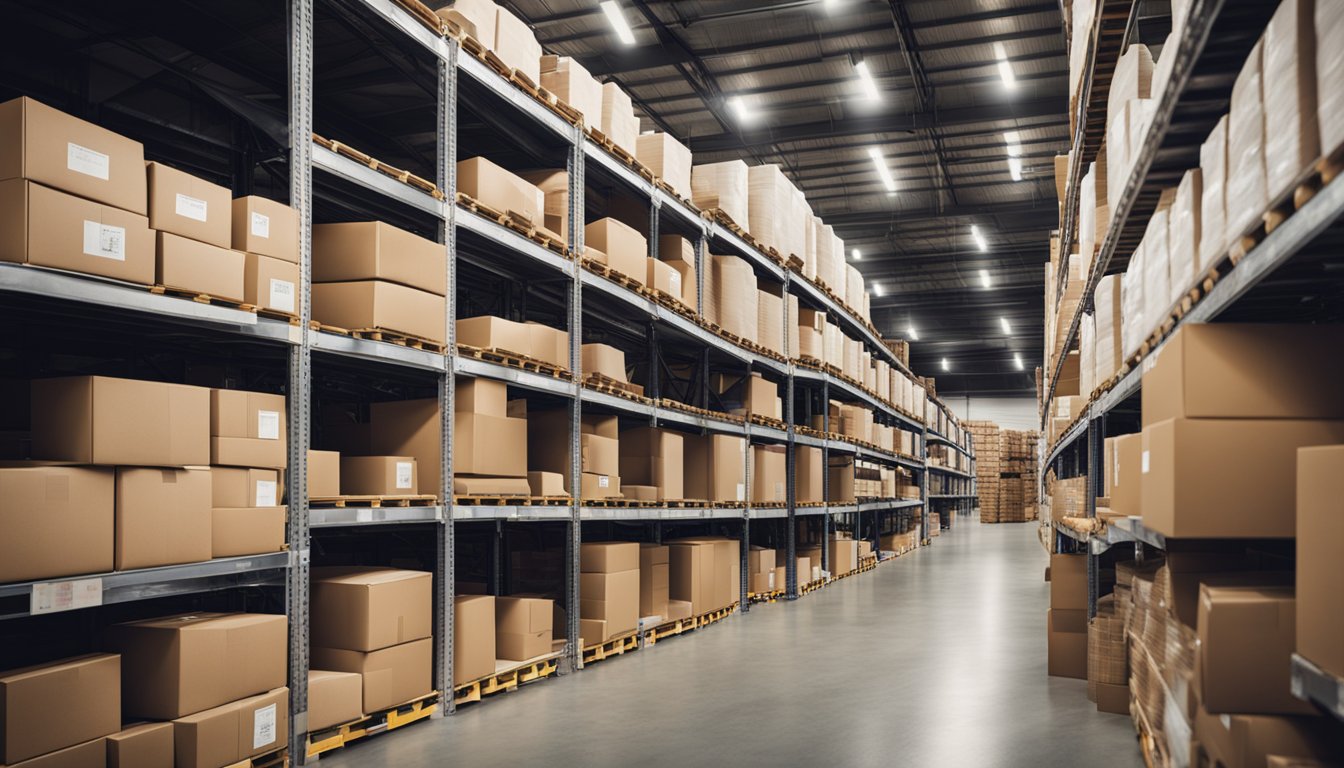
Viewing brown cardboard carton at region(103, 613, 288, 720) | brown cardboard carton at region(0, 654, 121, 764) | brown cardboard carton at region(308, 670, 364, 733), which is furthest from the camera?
brown cardboard carton at region(308, 670, 364, 733)

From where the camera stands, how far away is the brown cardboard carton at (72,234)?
3.47 metres

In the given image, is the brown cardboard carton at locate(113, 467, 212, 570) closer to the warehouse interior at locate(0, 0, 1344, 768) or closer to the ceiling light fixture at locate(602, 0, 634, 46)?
the warehouse interior at locate(0, 0, 1344, 768)

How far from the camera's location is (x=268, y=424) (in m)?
4.43

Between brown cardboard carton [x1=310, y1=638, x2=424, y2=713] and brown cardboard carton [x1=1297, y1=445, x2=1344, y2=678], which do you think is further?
brown cardboard carton [x1=310, y1=638, x2=424, y2=713]

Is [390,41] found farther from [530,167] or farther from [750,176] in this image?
[750,176]

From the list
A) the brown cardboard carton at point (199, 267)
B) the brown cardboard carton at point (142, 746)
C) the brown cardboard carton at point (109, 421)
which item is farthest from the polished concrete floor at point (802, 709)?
the brown cardboard carton at point (199, 267)

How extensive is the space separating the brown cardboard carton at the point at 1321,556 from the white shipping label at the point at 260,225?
4.00m

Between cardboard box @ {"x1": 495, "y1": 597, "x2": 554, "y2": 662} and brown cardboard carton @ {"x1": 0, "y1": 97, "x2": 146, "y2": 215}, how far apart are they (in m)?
3.33

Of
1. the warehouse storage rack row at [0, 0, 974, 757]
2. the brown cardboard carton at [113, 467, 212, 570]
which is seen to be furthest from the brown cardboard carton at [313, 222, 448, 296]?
the brown cardboard carton at [113, 467, 212, 570]

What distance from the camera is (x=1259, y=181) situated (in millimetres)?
2455

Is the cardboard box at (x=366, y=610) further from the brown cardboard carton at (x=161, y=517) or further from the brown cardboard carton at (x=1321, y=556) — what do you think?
the brown cardboard carton at (x=1321, y=556)

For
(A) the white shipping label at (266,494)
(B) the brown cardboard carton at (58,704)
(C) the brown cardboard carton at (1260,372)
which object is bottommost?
(B) the brown cardboard carton at (58,704)

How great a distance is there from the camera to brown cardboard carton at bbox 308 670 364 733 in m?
4.57

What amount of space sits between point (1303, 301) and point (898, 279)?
930 inches
